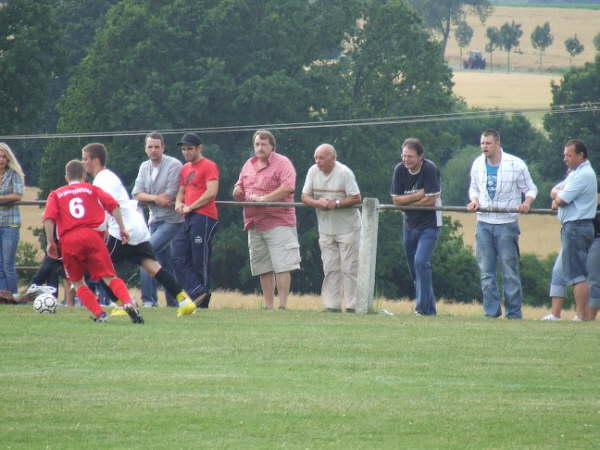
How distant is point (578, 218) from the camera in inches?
572

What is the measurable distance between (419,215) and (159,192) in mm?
3131

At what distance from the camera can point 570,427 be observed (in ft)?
26.6

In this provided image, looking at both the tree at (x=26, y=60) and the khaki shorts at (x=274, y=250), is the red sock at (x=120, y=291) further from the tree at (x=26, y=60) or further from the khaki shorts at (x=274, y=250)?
the tree at (x=26, y=60)

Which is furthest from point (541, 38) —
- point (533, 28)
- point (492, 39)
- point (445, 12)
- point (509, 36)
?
point (445, 12)

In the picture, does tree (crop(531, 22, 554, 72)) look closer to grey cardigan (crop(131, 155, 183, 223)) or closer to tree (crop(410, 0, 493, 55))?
tree (crop(410, 0, 493, 55))

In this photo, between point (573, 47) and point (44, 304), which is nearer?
point (44, 304)

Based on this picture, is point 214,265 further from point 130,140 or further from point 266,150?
point 266,150

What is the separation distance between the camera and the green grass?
7863mm

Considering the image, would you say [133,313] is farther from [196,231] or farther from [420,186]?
[420,186]

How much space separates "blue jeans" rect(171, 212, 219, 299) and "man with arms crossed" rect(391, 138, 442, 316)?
2202 millimetres

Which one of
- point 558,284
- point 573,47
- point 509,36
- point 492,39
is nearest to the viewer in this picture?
point 558,284

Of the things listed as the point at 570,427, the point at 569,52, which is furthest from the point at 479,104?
the point at 570,427

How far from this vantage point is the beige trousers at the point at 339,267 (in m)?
15.7

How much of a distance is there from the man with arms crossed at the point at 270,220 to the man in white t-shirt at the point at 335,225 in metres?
0.33
